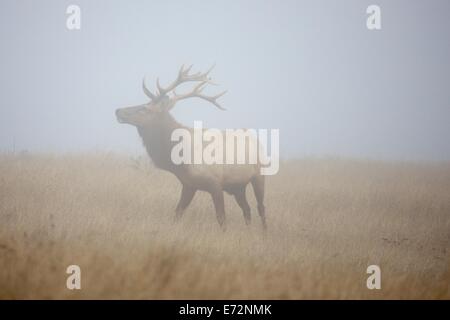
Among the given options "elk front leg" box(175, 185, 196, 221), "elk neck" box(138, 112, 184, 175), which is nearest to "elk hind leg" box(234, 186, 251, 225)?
"elk front leg" box(175, 185, 196, 221)

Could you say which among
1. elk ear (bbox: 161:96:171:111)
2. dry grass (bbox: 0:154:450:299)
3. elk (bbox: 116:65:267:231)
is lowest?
dry grass (bbox: 0:154:450:299)

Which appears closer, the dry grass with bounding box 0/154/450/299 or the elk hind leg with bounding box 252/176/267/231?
the dry grass with bounding box 0/154/450/299

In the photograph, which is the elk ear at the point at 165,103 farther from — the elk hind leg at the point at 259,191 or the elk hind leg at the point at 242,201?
the elk hind leg at the point at 259,191

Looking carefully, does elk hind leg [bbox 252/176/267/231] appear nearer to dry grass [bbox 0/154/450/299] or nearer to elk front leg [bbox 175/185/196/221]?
dry grass [bbox 0/154/450/299]

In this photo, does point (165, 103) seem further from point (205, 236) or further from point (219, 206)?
point (205, 236)

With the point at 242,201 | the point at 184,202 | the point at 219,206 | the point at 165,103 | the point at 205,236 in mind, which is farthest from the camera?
the point at 242,201

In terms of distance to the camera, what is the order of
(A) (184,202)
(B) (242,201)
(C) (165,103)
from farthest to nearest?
(B) (242,201), (C) (165,103), (A) (184,202)

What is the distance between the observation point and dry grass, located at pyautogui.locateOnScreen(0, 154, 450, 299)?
407 centimetres

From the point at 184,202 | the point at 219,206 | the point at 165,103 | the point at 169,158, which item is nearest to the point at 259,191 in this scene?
the point at 219,206

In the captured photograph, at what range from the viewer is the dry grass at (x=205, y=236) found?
4074 millimetres

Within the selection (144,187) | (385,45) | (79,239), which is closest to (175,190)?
(144,187)

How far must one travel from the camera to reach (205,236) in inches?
253

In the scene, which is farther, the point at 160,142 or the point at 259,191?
the point at 259,191
